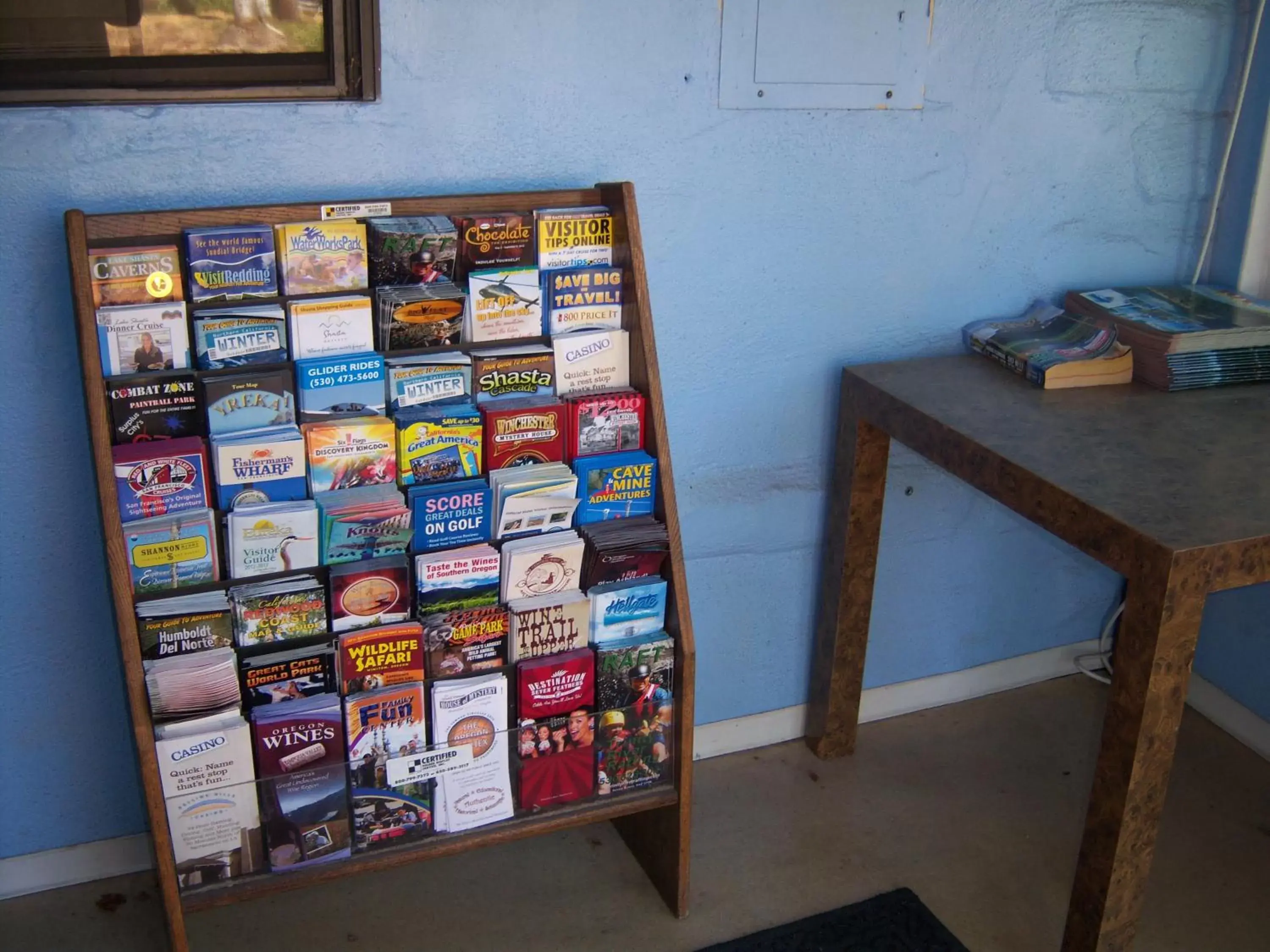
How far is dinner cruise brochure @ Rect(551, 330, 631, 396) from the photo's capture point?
6.77ft

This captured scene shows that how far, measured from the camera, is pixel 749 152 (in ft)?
7.52

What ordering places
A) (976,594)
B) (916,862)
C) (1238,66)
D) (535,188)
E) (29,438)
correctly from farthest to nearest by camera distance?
(976,594) < (1238,66) < (916,862) < (535,188) < (29,438)

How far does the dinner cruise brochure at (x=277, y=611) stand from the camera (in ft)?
6.15

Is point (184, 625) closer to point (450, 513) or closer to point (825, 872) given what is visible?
point (450, 513)

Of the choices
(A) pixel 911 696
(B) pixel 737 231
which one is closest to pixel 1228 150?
(B) pixel 737 231

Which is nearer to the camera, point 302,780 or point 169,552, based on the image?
point 169,552

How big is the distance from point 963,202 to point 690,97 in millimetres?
681

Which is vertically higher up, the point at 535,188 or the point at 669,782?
the point at 535,188

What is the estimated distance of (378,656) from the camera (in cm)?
196

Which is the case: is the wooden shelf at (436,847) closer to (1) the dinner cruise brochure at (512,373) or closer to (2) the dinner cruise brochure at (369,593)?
(2) the dinner cruise brochure at (369,593)

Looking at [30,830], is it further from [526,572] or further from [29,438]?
[526,572]

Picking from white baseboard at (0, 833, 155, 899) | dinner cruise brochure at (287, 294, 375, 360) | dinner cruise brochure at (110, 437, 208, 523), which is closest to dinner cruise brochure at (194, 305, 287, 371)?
dinner cruise brochure at (287, 294, 375, 360)

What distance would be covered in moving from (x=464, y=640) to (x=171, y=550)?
19.2 inches

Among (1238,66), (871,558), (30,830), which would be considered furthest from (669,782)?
(1238,66)
